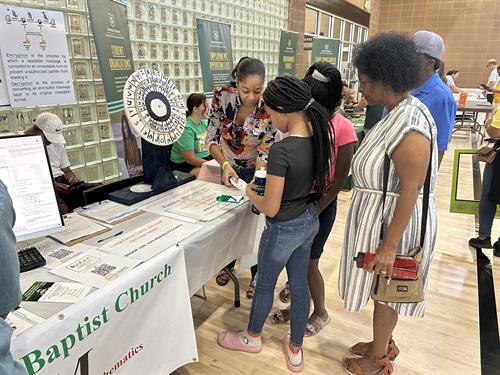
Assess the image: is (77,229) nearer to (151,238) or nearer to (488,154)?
(151,238)

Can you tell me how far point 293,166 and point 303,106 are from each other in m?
0.20

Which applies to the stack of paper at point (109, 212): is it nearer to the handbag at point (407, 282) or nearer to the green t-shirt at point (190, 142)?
the handbag at point (407, 282)

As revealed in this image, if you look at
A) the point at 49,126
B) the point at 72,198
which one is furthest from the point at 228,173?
the point at 49,126

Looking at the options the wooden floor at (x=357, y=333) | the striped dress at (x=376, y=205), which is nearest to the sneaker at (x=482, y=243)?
the wooden floor at (x=357, y=333)

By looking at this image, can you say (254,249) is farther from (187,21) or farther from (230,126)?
(187,21)

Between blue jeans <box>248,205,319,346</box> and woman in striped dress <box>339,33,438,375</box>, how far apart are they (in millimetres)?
176

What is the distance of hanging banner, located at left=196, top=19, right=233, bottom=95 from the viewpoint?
3.51 m

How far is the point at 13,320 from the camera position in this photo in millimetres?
878

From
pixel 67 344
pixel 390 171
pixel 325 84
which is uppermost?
pixel 325 84

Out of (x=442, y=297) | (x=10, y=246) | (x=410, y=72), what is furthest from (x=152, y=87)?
(x=442, y=297)

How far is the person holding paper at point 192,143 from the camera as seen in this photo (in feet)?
9.73

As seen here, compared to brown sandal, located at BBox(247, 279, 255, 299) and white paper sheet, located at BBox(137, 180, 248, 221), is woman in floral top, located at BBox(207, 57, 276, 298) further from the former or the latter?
brown sandal, located at BBox(247, 279, 255, 299)

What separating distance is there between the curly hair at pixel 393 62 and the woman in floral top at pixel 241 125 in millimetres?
575

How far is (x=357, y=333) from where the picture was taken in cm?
189
